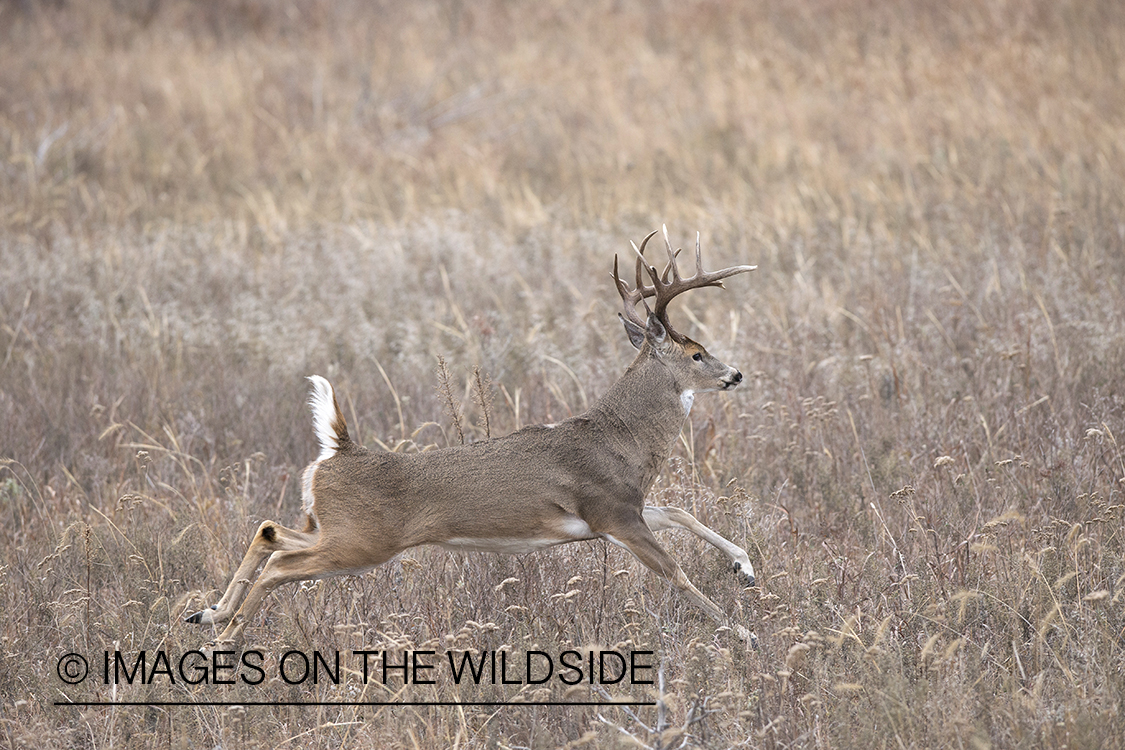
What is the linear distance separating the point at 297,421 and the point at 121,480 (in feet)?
3.51

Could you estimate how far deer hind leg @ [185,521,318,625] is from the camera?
4.12 meters

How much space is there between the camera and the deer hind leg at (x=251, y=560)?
13.5ft

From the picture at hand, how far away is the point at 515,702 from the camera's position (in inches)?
139

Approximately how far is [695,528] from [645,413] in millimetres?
517

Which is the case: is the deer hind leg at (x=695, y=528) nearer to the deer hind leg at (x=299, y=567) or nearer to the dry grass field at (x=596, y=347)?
the dry grass field at (x=596, y=347)

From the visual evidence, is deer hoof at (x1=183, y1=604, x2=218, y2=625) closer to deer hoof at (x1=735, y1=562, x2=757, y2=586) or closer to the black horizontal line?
the black horizontal line

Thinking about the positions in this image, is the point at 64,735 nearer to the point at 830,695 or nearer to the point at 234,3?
the point at 830,695

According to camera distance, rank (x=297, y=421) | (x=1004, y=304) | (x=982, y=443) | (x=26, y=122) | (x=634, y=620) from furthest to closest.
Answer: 1. (x=26, y=122)
2. (x=1004, y=304)
3. (x=297, y=421)
4. (x=982, y=443)
5. (x=634, y=620)

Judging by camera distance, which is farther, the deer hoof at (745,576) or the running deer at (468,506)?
the deer hoof at (745,576)

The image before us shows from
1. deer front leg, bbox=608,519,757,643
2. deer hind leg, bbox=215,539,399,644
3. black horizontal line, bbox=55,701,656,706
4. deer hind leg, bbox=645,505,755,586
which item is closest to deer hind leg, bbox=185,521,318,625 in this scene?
deer hind leg, bbox=215,539,399,644

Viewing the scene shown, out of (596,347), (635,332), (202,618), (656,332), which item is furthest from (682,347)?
(596,347)

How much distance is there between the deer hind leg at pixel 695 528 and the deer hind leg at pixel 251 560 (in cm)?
136

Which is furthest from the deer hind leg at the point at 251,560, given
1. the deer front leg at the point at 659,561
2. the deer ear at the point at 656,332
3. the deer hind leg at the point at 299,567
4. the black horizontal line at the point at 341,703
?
the deer ear at the point at 656,332

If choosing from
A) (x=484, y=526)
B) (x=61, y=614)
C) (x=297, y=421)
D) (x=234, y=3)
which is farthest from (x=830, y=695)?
(x=234, y=3)
